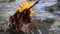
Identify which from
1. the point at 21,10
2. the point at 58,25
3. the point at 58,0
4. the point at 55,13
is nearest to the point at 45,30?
the point at 58,25

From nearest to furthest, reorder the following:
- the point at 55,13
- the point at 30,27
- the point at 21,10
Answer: the point at 21,10 → the point at 30,27 → the point at 55,13

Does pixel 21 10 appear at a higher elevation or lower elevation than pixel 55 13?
higher

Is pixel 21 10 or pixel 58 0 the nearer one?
pixel 21 10

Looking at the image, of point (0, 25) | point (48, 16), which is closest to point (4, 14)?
point (0, 25)

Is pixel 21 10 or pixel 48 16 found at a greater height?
pixel 21 10

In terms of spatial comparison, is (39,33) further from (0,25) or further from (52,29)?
(0,25)

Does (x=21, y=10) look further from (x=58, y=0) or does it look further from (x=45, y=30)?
(x=58, y=0)

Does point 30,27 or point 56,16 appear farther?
point 56,16

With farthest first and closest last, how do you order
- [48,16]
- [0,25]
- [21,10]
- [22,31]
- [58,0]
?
[58,0] < [48,16] < [0,25] < [22,31] < [21,10]

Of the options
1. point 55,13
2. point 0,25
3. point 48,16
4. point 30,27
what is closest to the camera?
point 30,27
